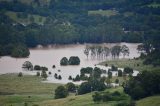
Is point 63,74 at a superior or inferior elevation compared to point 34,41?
inferior

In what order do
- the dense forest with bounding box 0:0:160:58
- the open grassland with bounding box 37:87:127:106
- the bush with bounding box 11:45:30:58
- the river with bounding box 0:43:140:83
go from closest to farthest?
the open grassland with bounding box 37:87:127:106
the river with bounding box 0:43:140:83
the bush with bounding box 11:45:30:58
the dense forest with bounding box 0:0:160:58

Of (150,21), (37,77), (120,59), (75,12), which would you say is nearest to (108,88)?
(37,77)

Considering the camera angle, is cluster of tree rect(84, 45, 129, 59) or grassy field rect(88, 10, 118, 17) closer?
cluster of tree rect(84, 45, 129, 59)

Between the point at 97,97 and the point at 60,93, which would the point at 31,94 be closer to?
the point at 60,93

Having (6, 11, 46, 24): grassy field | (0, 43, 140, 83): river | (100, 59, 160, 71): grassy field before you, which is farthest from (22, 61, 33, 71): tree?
(6, 11, 46, 24): grassy field

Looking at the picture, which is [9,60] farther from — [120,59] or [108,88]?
[108,88]

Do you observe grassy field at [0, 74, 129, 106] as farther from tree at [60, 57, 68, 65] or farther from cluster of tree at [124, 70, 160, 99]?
tree at [60, 57, 68, 65]

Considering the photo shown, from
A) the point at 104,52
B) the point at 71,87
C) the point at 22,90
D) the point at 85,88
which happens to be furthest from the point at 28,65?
the point at 85,88
